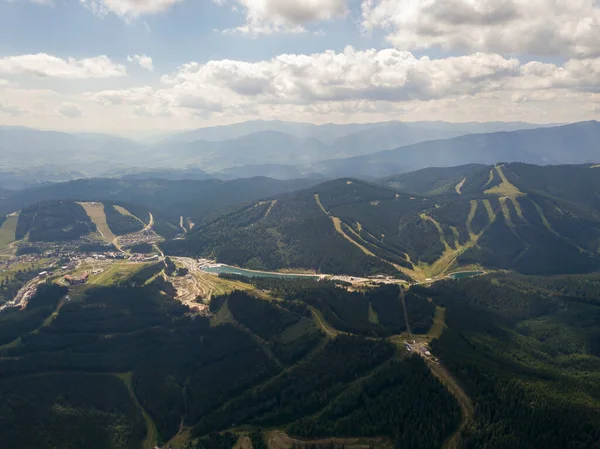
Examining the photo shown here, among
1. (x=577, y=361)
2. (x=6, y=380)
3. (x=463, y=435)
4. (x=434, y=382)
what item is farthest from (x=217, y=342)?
(x=577, y=361)

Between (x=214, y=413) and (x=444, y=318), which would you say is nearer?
(x=214, y=413)

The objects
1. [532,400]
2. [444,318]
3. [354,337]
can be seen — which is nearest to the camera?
[532,400]

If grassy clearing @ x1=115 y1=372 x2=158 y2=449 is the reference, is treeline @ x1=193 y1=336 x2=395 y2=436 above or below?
above

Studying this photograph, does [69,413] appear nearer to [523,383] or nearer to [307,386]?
[307,386]

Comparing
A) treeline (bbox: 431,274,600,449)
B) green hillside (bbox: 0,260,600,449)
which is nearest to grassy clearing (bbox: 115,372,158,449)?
green hillside (bbox: 0,260,600,449)

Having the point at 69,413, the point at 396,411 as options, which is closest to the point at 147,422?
the point at 69,413

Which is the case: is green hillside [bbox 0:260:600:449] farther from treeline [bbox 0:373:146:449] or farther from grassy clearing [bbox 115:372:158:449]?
grassy clearing [bbox 115:372:158:449]

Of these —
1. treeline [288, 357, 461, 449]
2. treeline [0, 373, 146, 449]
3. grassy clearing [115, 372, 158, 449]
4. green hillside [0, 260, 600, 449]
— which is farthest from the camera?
grassy clearing [115, 372, 158, 449]

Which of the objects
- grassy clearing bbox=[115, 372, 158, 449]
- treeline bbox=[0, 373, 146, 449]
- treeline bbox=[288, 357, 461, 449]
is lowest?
grassy clearing bbox=[115, 372, 158, 449]

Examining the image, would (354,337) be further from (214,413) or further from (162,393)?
(162,393)
